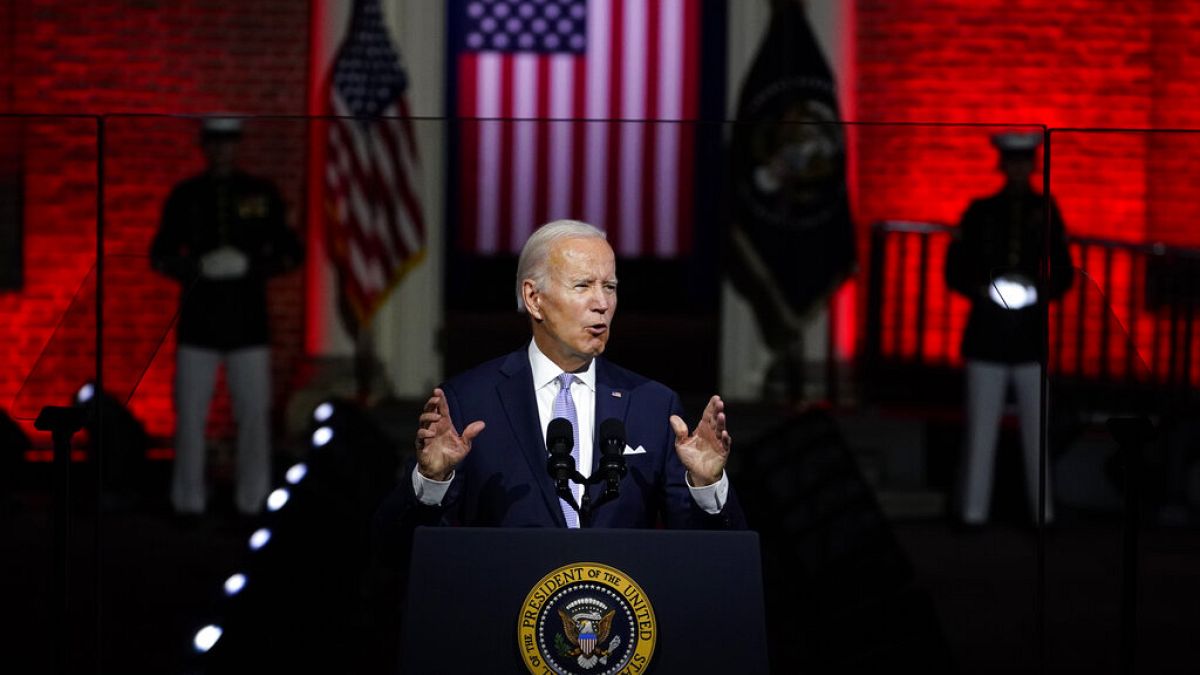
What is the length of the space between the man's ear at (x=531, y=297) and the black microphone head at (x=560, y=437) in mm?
397

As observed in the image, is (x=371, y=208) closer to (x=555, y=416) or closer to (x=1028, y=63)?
(x=555, y=416)

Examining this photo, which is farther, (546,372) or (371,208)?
(371,208)

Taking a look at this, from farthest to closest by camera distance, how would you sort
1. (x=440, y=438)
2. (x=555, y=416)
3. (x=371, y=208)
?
(x=371, y=208), (x=555, y=416), (x=440, y=438)

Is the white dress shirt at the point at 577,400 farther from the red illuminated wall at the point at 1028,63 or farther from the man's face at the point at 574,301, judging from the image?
the red illuminated wall at the point at 1028,63

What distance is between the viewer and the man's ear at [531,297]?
133 inches

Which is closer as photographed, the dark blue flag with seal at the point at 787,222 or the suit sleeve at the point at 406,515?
the suit sleeve at the point at 406,515

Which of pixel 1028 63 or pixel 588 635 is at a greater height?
pixel 1028 63

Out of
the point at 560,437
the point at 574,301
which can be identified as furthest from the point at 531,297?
the point at 560,437

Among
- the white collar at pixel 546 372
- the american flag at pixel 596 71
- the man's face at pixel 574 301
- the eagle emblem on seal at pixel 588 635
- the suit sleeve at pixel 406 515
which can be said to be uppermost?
the american flag at pixel 596 71

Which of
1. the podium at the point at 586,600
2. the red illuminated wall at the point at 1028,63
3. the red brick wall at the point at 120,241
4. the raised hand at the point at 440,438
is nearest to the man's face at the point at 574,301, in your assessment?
the raised hand at the point at 440,438

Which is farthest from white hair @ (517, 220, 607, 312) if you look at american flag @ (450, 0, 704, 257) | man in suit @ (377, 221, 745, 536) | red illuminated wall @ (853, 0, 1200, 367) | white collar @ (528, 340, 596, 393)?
red illuminated wall @ (853, 0, 1200, 367)

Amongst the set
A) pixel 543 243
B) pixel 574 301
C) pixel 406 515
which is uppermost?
pixel 543 243

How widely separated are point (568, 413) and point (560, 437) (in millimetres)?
386

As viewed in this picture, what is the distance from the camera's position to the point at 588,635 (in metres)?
2.96
